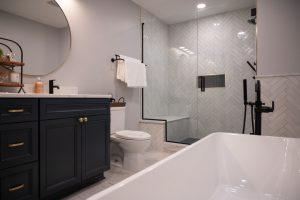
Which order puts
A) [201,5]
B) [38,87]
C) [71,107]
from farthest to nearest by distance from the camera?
[201,5], [38,87], [71,107]

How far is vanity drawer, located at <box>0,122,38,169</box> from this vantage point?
1.23 m

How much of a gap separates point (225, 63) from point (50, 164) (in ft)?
9.91

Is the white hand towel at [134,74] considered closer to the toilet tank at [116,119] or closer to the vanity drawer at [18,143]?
the toilet tank at [116,119]

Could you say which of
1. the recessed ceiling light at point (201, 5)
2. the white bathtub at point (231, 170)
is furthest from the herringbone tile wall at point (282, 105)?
the recessed ceiling light at point (201, 5)

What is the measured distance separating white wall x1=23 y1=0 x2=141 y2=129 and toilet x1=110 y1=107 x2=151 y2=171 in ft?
1.46

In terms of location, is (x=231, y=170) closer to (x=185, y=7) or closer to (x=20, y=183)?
(x=20, y=183)

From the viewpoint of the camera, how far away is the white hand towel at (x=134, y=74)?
2.80m

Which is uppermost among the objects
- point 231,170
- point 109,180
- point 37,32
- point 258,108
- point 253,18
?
point 253,18

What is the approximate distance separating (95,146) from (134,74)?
1.37 m

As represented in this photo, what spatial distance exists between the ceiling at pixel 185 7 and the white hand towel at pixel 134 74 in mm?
1117

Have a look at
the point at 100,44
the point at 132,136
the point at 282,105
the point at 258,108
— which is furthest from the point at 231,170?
the point at 100,44

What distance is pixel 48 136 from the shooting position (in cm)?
147

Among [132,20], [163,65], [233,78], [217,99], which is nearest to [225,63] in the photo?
[233,78]

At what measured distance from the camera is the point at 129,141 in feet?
7.13
